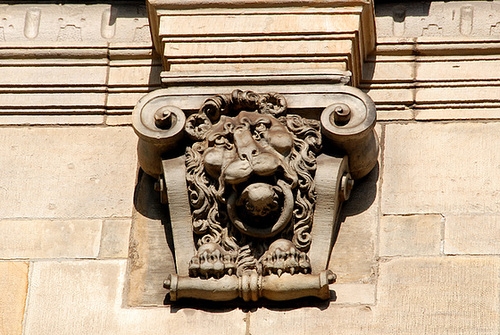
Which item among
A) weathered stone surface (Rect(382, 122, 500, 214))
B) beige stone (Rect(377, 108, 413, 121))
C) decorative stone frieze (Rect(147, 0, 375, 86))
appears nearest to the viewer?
weathered stone surface (Rect(382, 122, 500, 214))

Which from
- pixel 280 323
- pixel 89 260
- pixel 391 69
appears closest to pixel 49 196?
pixel 89 260

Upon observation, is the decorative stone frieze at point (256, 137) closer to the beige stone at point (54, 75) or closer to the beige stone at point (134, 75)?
the beige stone at point (134, 75)

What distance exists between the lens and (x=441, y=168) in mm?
6422

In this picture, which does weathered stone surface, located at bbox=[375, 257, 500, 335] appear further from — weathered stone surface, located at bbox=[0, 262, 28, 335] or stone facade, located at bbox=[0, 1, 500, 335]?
weathered stone surface, located at bbox=[0, 262, 28, 335]

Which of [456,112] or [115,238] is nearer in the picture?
[115,238]

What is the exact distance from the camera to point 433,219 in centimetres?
628

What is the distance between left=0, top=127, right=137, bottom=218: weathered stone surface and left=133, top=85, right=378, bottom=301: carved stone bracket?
8.8 inches

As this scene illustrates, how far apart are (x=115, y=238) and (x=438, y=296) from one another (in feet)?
4.95

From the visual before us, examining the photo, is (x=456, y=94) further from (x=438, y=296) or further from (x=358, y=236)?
(x=438, y=296)

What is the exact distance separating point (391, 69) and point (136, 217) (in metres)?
1.43

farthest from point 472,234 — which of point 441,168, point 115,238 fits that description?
point 115,238

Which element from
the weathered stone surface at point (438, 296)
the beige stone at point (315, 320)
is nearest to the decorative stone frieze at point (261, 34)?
the weathered stone surface at point (438, 296)

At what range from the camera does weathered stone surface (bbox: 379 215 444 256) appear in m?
6.21

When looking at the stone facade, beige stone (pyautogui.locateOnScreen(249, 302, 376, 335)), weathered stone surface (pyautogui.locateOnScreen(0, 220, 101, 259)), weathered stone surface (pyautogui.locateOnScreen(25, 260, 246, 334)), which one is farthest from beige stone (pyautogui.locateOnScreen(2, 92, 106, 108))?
beige stone (pyautogui.locateOnScreen(249, 302, 376, 335))
